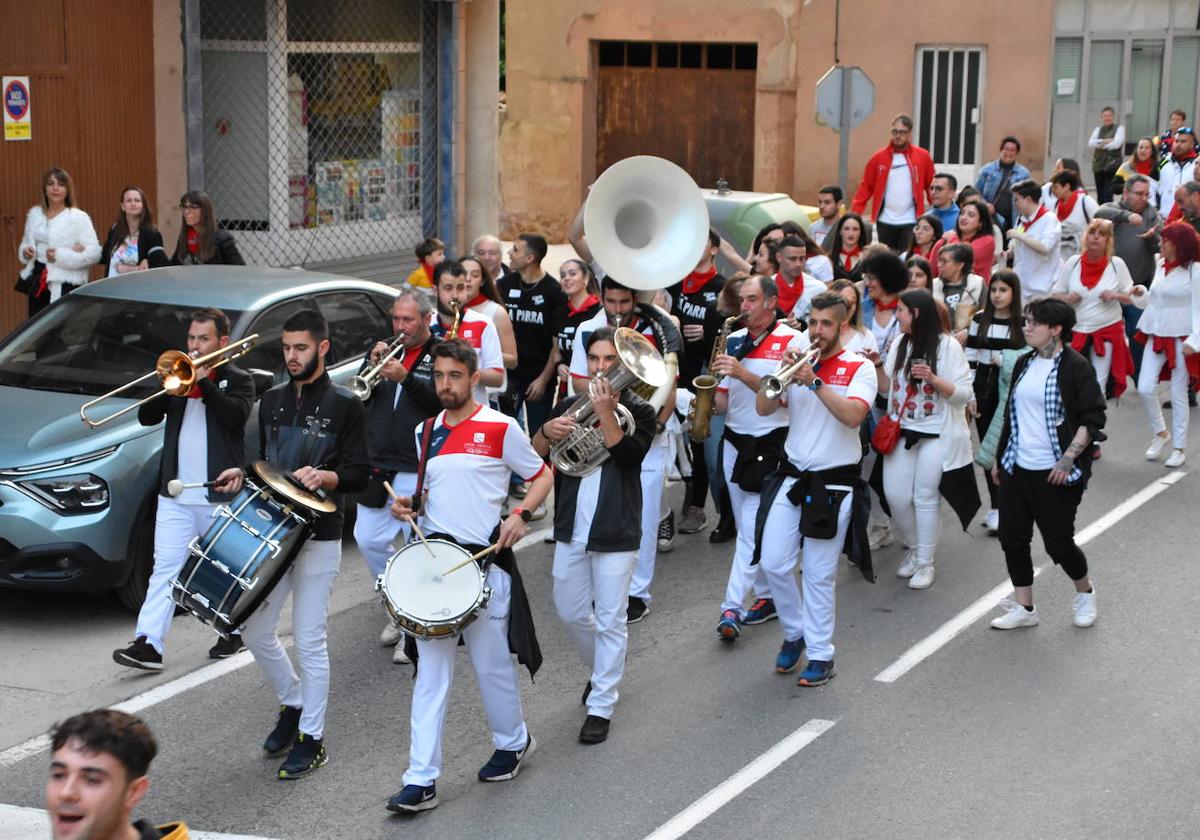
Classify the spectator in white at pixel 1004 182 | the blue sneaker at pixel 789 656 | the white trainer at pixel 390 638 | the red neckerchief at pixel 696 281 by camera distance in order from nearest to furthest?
the blue sneaker at pixel 789 656
the white trainer at pixel 390 638
the red neckerchief at pixel 696 281
the spectator in white at pixel 1004 182

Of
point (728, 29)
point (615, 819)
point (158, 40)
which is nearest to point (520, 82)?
point (728, 29)

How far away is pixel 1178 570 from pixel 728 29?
54.9 ft

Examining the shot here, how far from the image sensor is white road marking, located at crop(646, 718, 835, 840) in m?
6.70

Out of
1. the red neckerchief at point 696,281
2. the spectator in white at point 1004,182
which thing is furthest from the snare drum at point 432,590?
the spectator in white at point 1004,182

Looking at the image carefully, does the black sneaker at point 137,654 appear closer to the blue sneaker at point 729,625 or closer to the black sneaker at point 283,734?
the black sneaker at point 283,734

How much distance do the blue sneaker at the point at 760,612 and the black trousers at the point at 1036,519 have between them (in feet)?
4.17

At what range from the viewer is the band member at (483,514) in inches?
275

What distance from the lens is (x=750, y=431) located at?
9211mm

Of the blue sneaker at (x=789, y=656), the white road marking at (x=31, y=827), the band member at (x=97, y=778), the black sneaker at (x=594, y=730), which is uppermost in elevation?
the band member at (x=97, y=778)

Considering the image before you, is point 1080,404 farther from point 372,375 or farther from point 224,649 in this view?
point 224,649

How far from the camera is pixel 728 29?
2542 centimetres

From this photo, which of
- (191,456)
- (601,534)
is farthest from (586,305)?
(601,534)

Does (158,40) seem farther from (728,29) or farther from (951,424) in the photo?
(728,29)

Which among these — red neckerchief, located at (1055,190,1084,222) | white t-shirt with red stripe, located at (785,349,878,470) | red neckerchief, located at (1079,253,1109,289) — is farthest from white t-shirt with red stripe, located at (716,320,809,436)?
red neckerchief, located at (1055,190,1084,222)
